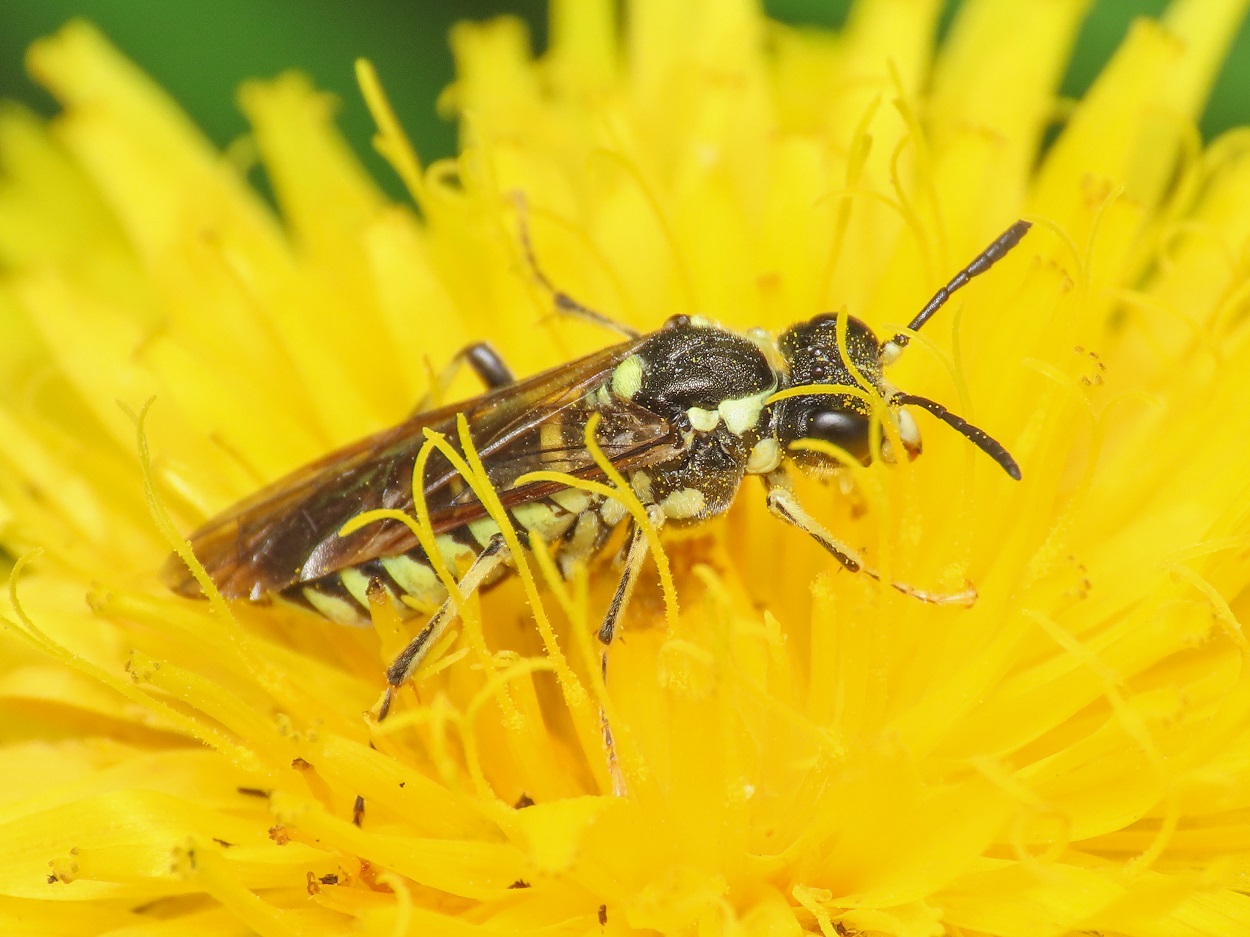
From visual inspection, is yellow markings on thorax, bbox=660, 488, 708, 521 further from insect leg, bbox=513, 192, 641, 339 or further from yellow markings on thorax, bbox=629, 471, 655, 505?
insect leg, bbox=513, 192, 641, 339

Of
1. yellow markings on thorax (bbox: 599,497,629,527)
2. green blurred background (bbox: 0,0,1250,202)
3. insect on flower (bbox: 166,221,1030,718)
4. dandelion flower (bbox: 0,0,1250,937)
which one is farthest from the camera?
green blurred background (bbox: 0,0,1250,202)

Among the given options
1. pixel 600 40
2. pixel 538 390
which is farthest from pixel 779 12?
pixel 538 390

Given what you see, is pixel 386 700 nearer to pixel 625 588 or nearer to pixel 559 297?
pixel 625 588

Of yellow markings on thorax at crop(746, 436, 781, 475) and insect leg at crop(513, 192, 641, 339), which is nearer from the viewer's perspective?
yellow markings on thorax at crop(746, 436, 781, 475)

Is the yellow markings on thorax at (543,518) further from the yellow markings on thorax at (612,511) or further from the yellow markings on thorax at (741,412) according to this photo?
the yellow markings on thorax at (741,412)

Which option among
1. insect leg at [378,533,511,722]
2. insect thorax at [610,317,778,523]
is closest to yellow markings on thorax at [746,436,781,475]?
insect thorax at [610,317,778,523]

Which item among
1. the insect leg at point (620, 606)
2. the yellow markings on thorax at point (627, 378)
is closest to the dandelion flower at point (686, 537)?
the insect leg at point (620, 606)
